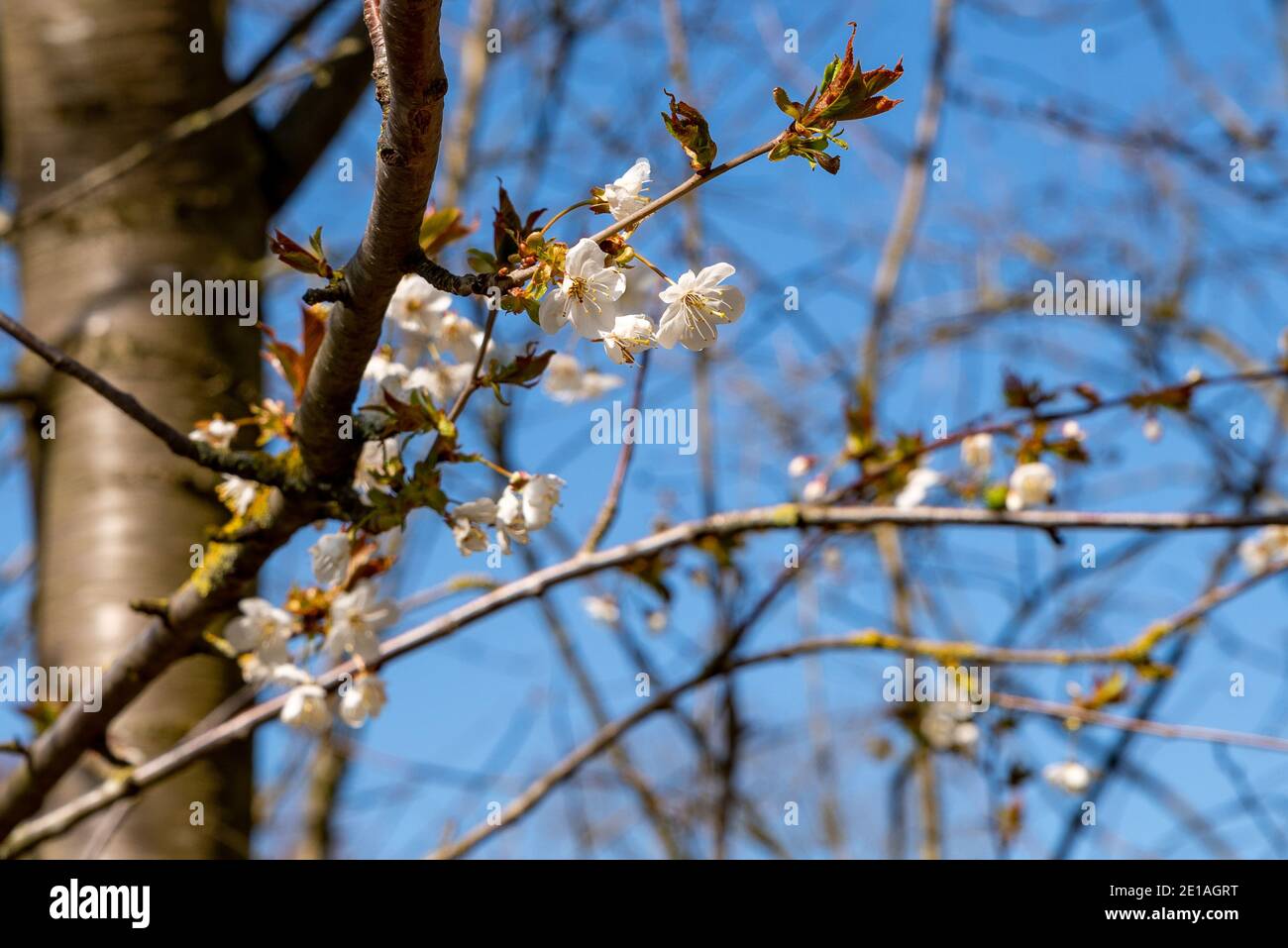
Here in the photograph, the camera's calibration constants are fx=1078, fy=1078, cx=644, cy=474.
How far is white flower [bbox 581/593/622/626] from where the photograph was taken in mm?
2359

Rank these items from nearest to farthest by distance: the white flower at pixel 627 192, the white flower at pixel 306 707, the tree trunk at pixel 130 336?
1. the white flower at pixel 627 192
2. the white flower at pixel 306 707
3. the tree trunk at pixel 130 336

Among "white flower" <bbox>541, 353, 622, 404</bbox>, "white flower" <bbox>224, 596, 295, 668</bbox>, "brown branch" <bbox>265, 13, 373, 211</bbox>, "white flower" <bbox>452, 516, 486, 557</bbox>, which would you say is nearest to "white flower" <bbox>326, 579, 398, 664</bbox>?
"white flower" <bbox>224, 596, 295, 668</bbox>

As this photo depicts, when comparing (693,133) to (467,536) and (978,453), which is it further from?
(978,453)

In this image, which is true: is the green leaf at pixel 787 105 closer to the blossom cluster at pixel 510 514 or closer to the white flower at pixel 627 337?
the white flower at pixel 627 337

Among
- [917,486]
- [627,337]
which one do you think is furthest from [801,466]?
[627,337]

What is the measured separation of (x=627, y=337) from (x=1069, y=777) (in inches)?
72.7

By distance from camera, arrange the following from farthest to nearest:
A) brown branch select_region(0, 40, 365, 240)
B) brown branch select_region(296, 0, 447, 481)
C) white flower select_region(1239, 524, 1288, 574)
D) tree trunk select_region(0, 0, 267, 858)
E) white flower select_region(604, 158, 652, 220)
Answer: white flower select_region(1239, 524, 1288, 574), brown branch select_region(0, 40, 365, 240), tree trunk select_region(0, 0, 267, 858), white flower select_region(604, 158, 652, 220), brown branch select_region(296, 0, 447, 481)

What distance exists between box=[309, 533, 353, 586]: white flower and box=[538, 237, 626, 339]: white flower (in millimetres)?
370

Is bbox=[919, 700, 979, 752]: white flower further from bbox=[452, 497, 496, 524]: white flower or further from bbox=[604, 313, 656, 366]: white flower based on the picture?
bbox=[604, 313, 656, 366]: white flower

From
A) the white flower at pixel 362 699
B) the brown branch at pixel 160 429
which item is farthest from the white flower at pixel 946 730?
the brown branch at pixel 160 429

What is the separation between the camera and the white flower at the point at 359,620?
115 centimetres

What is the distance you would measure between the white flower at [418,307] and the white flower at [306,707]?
1.43 ft

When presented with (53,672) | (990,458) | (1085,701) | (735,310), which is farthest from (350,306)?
(1085,701)

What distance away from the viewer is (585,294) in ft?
2.62
